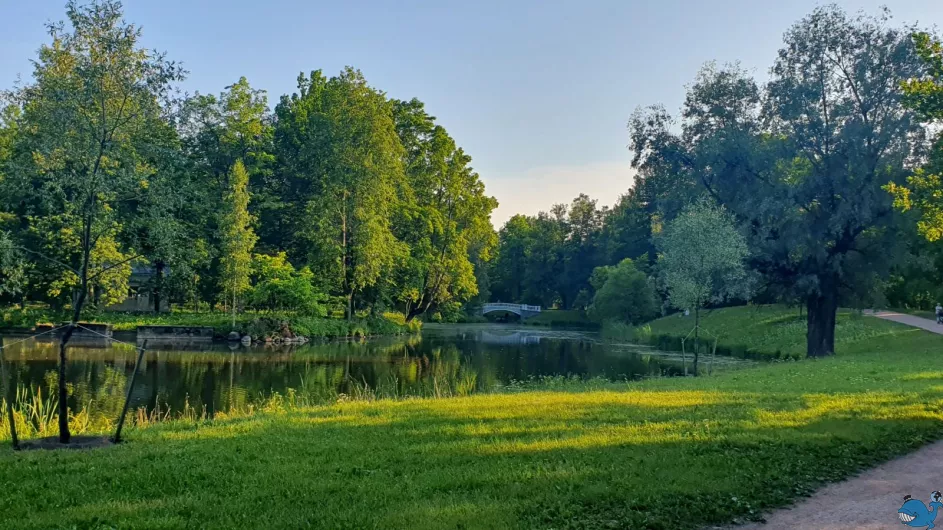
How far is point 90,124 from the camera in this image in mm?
10086

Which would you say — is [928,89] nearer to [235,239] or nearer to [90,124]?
[90,124]

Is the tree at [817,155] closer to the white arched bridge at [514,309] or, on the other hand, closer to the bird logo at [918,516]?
the bird logo at [918,516]

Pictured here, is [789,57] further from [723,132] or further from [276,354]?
[276,354]

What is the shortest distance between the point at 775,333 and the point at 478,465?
32.8 metres

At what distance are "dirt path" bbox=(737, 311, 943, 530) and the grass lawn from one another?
0.22m

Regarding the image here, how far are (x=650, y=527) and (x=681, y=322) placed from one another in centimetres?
4629

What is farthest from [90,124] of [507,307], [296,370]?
[507,307]

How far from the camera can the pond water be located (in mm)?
18125

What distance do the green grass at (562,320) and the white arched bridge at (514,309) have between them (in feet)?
2.26

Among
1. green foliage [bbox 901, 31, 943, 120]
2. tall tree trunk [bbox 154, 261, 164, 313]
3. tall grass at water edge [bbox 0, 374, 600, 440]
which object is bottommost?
tall grass at water edge [bbox 0, 374, 600, 440]

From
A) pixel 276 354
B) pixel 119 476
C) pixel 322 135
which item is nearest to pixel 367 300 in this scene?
pixel 322 135

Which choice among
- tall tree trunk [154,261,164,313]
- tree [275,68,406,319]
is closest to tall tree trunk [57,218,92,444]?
tree [275,68,406,319]

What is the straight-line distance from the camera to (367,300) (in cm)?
5016

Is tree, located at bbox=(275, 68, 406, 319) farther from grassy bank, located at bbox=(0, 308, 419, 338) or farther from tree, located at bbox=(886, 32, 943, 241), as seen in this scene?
tree, located at bbox=(886, 32, 943, 241)
